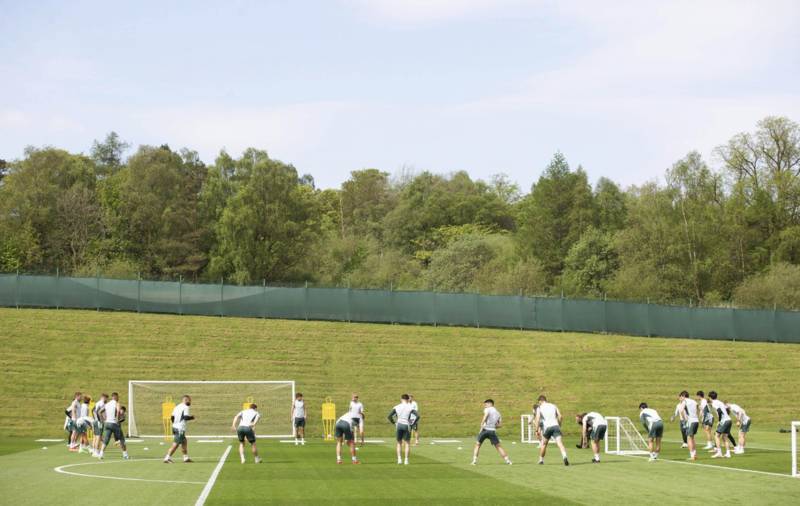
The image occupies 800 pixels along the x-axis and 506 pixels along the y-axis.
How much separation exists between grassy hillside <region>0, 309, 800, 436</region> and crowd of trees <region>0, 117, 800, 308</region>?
2358cm

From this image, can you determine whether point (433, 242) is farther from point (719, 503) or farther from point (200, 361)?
point (719, 503)

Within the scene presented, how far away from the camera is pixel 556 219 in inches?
3976

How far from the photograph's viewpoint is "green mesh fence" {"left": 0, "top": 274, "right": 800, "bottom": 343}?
5741cm

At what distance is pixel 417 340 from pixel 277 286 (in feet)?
29.7

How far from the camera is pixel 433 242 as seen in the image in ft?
370

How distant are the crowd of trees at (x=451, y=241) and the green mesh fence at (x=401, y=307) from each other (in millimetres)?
16366

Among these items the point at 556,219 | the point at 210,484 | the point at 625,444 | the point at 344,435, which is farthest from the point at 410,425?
the point at 556,219

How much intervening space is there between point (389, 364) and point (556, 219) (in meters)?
51.3

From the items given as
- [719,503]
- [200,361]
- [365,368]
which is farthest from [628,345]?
[719,503]

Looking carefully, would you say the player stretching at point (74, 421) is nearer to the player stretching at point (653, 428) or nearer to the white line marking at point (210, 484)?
the white line marking at point (210, 484)

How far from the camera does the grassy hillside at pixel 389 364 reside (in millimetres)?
48500

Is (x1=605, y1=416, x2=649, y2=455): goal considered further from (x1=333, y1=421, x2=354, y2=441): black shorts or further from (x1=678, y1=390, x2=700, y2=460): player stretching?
(x1=333, y1=421, x2=354, y2=441): black shorts

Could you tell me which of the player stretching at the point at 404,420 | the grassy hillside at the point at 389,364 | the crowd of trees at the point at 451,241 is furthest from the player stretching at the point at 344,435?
the crowd of trees at the point at 451,241

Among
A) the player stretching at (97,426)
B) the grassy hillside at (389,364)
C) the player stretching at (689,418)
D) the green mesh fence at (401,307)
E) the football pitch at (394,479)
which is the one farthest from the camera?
the green mesh fence at (401,307)
